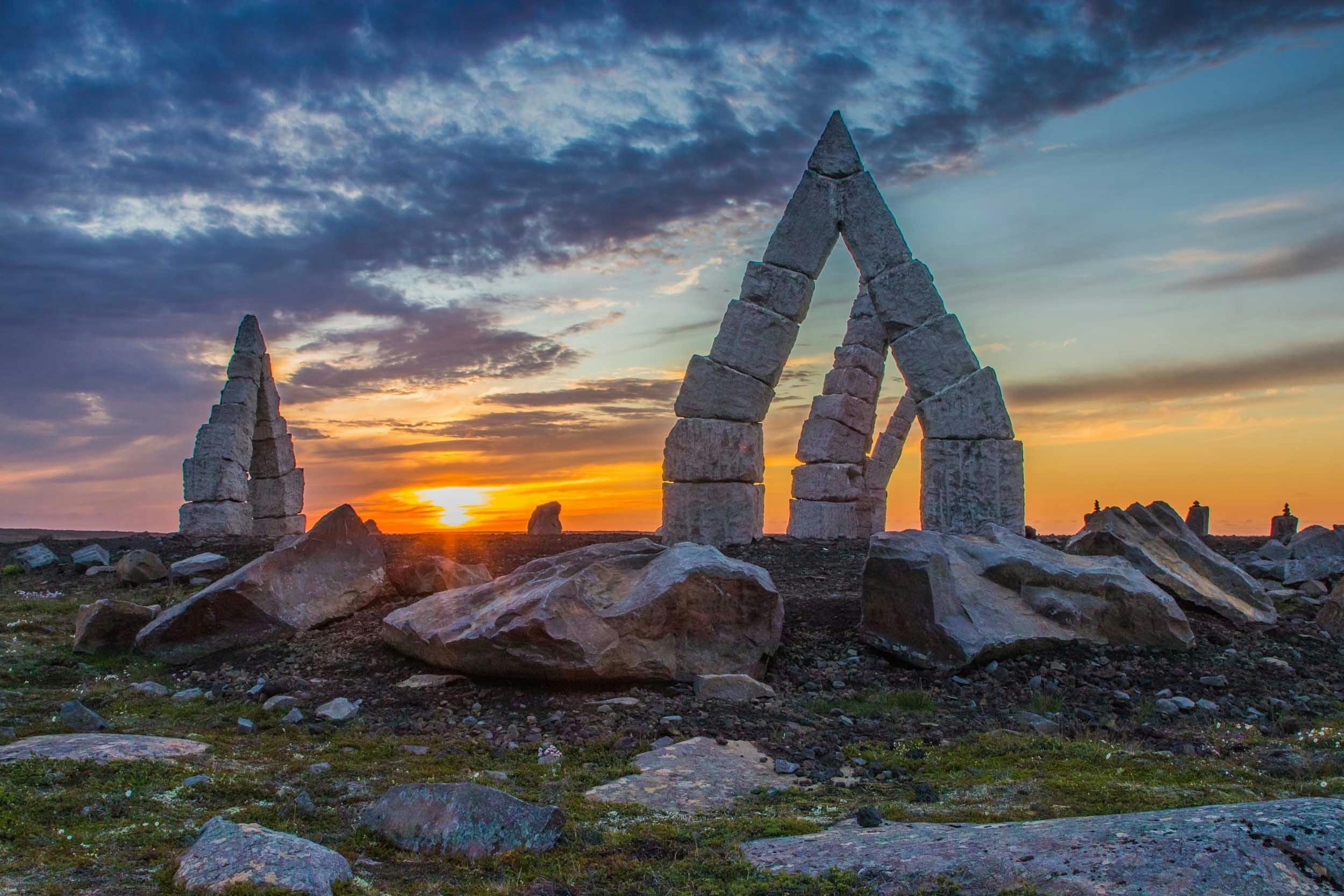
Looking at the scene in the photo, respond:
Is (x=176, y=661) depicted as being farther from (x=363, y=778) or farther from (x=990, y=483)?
(x=990, y=483)

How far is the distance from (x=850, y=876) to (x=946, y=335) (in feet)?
32.7

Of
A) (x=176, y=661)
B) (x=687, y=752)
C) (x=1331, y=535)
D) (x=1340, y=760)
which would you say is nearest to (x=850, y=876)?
(x=687, y=752)

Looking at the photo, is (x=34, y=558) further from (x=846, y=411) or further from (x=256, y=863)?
(x=846, y=411)

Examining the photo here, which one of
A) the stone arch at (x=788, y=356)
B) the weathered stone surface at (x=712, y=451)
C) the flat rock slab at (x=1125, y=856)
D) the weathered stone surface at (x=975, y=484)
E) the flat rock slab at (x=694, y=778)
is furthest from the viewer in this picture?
the weathered stone surface at (x=712, y=451)

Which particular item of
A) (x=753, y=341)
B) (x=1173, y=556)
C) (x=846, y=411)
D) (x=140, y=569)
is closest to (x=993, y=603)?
(x=1173, y=556)

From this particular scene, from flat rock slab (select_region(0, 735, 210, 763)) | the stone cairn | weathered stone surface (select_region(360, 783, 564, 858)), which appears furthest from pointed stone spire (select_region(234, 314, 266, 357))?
weathered stone surface (select_region(360, 783, 564, 858))

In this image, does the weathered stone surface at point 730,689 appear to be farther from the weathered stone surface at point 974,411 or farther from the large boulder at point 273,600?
the weathered stone surface at point 974,411

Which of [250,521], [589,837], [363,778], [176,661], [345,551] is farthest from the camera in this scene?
[250,521]

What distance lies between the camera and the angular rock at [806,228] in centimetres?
1328

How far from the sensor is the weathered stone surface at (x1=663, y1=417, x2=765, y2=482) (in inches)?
513

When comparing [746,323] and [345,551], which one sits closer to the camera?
[345,551]

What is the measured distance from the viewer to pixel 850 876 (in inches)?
136

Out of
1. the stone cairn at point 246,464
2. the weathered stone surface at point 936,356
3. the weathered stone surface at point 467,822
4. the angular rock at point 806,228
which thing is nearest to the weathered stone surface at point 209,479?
the stone cairn at point 246,464

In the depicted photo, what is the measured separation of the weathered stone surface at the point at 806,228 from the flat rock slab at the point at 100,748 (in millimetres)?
9543
